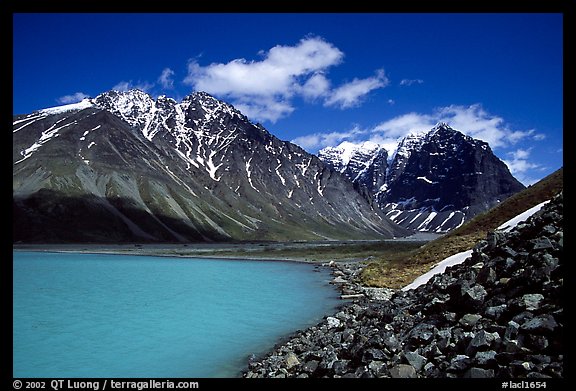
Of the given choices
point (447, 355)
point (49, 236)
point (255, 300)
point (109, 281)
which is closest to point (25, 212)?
point (49, 236)

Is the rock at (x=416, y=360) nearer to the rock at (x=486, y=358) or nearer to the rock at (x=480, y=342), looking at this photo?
the rock at (x=480, y=342)

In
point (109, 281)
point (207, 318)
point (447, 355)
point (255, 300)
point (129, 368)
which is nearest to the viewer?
point (447, 355)

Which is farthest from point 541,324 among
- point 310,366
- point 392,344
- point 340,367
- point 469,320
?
point 310,366

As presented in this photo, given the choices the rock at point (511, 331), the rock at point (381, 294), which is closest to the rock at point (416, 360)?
the rock at point (511, 331)

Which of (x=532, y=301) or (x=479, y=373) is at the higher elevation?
(x=532, y=301)

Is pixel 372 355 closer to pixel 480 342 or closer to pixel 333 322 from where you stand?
pixel 480 342

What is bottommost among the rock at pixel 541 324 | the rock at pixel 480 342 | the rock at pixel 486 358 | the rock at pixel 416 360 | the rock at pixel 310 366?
the rock at pixel 310 366
